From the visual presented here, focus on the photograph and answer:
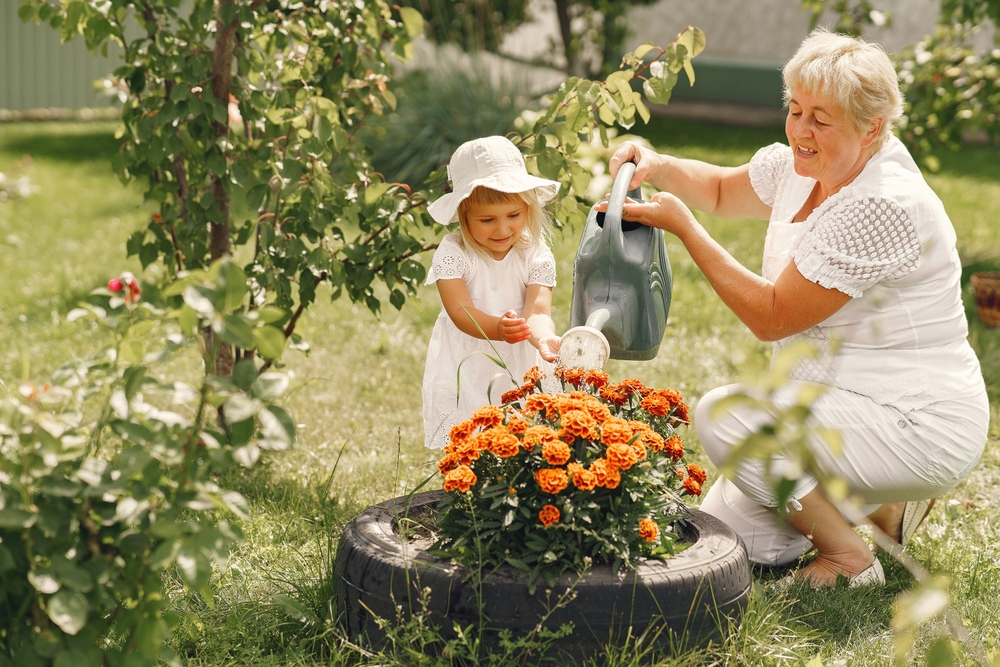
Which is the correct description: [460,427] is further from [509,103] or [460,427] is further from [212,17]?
[509,103]

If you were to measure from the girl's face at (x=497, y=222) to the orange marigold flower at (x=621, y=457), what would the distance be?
1001 mm

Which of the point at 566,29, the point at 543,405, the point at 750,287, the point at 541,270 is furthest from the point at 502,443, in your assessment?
the point at 566,29

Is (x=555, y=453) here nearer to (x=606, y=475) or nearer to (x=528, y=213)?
(x=606, y=475)

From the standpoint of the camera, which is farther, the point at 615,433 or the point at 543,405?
the point at 543,405

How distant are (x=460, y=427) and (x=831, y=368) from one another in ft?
3.44

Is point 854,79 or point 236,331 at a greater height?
point 854,79

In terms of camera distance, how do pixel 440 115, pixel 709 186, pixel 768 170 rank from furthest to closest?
pixel 440 115
pixel 709 186
pixel 768 170

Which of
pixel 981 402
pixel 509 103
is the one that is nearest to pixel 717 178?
pixel 981 402

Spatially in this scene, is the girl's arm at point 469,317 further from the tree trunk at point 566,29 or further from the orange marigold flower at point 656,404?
the tree trunk at point 566,29

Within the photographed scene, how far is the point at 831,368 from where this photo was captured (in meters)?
2.66

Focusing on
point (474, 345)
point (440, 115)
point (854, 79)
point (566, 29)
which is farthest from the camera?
point (566, 29)

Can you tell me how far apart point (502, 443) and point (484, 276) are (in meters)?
0.97

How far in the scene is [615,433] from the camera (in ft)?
6.79

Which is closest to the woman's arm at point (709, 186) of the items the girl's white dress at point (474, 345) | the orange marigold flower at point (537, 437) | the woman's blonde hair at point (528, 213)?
the woman's blonde hair at point (528, 213)
